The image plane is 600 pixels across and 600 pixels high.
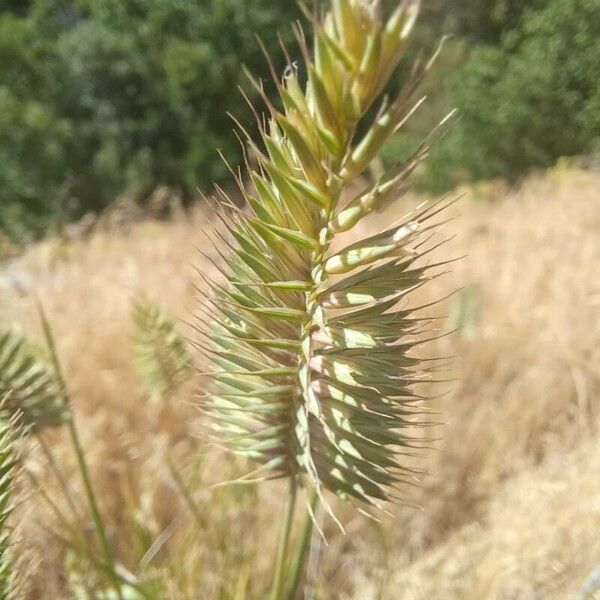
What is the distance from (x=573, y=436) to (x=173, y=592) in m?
1.04

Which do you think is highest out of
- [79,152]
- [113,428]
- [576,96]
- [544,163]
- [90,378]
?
[79,152]

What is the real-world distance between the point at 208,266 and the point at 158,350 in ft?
5.36

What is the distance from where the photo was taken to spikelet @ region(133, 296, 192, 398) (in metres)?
0.93

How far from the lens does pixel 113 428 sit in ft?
4.68

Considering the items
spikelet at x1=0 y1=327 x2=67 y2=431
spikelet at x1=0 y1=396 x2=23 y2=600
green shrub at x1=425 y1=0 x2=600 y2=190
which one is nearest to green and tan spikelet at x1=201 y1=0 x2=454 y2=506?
spikelet at x1=0 y1=396 x2=23 y2=600

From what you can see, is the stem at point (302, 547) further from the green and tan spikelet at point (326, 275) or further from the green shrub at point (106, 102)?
the green shrub at point (106, 102)

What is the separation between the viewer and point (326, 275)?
1.51ft

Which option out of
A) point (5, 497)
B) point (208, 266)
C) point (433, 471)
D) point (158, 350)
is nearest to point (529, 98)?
point (208, 266)

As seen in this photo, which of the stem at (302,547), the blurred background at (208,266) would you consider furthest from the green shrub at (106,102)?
the stem at (302,547)

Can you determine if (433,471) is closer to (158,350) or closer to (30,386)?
(158,350)

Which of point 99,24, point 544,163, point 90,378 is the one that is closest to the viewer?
point 90,378

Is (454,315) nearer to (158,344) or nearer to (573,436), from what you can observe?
(573,436)

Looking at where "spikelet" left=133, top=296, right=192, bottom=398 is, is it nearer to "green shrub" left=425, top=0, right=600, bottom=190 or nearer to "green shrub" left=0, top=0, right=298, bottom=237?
"green shrub" left=425, top=0, right=600, bottom=190

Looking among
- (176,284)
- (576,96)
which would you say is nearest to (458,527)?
(176,284)
